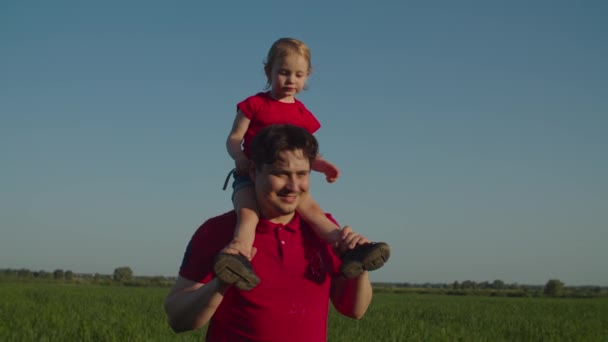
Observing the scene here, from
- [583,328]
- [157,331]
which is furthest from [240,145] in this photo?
[583,328]

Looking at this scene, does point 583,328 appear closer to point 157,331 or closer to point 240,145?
point 157,331

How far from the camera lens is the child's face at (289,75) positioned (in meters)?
3.82

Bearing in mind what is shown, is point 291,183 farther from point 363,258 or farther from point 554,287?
→ point 554,287

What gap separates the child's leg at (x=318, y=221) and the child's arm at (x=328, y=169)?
0.52 meters

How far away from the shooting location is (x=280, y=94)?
3.94m

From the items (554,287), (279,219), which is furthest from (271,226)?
(554,287)

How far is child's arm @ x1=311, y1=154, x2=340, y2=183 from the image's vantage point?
3975 millimetres

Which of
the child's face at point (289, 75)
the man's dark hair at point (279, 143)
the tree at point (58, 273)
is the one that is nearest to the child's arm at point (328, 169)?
the child's face at point (289, 75)

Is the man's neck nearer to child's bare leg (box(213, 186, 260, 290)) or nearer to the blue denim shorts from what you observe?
child's bare leg (box(213, 186, 260, 290))

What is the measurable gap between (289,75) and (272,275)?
1.26 metres

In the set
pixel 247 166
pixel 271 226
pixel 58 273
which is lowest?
pixel 271 226

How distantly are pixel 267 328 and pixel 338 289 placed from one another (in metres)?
0.50

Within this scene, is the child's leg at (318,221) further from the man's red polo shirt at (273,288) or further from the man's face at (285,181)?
the man's face at (285,181)

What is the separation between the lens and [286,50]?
3.82 m
